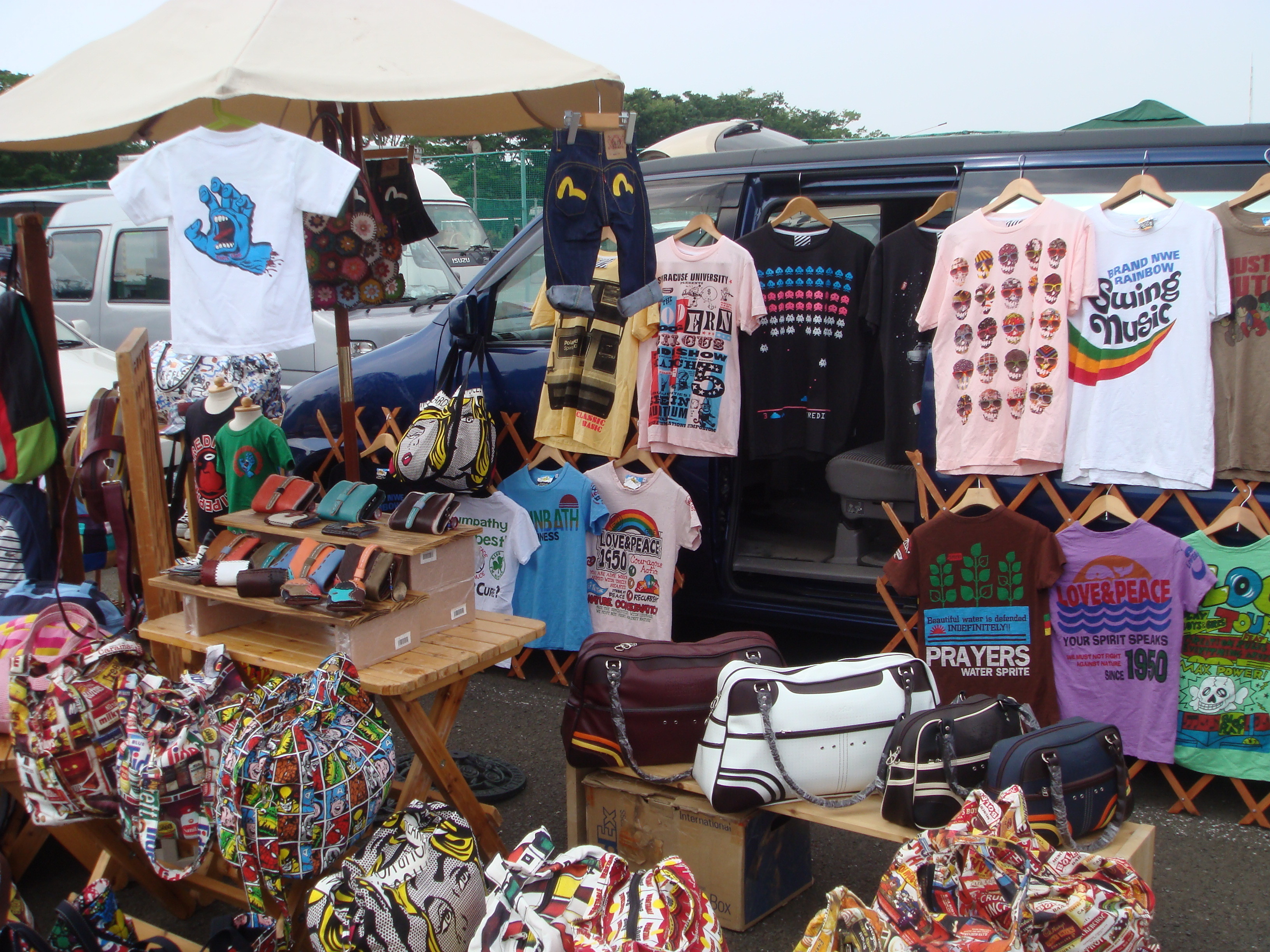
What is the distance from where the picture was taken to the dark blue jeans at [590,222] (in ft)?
12.3

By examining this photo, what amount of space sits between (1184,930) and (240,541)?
9.82 feet

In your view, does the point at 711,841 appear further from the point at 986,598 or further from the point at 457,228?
the point at 457,228

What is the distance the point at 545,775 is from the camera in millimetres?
3750

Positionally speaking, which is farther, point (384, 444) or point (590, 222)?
point (384, 444)

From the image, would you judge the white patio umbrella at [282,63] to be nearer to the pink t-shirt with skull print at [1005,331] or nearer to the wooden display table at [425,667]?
the wooden display table at [425,667]

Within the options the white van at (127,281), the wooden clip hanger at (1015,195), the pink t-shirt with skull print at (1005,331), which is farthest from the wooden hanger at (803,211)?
the white van at (127,281)

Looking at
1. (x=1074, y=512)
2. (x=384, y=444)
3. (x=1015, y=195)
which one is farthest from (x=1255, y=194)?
(x=384, y=444)

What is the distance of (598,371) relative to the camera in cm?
427

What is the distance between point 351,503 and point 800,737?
158 centimetres

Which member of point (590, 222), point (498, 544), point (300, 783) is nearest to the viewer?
point (300, 783)

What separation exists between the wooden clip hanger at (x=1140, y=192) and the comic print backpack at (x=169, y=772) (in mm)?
3260

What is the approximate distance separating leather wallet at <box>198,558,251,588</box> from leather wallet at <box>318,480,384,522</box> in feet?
0.99

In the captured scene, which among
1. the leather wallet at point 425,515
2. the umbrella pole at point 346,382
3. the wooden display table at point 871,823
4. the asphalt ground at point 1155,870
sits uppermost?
the umbrella pole at point 346,382

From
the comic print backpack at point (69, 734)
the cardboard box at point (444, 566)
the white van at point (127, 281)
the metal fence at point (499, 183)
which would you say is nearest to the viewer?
the comic print backpack at point (69, 734)
